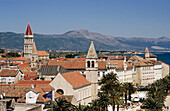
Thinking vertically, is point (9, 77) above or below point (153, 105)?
above

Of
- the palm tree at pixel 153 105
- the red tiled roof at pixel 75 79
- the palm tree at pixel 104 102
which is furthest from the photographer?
Answer: the red tiled roof at pixel 75 79

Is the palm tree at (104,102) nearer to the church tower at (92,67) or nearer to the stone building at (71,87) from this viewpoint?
the stone building at (71,87)

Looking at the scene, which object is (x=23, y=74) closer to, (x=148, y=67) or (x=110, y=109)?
(x=110, y=109)

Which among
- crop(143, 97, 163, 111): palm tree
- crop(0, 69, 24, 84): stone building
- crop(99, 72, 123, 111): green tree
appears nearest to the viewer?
crop(143, 97, 163, 111): palm tree

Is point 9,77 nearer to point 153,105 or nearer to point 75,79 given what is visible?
point 75,79

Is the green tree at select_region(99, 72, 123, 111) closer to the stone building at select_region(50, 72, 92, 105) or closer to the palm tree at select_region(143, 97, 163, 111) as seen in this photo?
the stone building at select_region(50, 72, 92, 105)

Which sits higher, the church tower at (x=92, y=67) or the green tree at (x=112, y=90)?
the church tower at (x=92, y=67)

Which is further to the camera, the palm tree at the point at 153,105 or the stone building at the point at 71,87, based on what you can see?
the stone building at the point at 71,87

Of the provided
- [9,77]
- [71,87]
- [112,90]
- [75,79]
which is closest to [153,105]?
[112,90]

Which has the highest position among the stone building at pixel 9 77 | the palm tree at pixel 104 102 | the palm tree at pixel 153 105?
the stone building at pixel 9 77

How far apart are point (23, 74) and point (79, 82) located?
103 feet

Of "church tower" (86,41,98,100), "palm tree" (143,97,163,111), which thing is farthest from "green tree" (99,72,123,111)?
"palm tree" (143,97,163,111)

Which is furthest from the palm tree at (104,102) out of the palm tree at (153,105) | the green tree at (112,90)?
the palm tree at (153,105)

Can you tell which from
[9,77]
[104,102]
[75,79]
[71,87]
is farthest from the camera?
[9,77]
